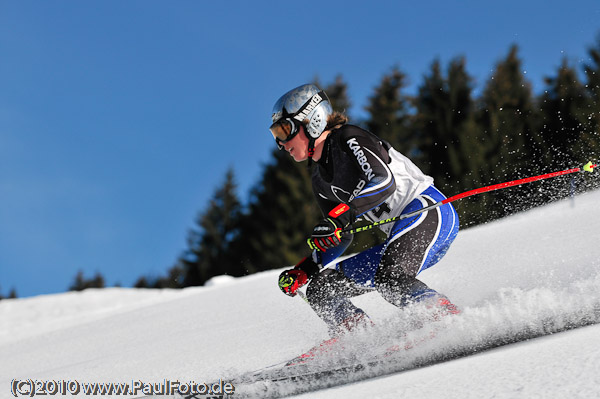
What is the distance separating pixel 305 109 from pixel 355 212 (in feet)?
2.08

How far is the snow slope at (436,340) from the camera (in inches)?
81.6

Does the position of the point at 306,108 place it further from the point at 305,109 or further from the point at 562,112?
the point at 562,112

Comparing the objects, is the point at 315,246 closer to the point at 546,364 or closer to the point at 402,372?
the point at 402,372

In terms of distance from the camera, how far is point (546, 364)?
200 centimetres

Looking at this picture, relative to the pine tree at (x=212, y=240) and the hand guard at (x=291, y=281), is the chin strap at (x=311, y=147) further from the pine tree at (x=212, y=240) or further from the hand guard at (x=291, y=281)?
the pine tree at (x=212, y=240)

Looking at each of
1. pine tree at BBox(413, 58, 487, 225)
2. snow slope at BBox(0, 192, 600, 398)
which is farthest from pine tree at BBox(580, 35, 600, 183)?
snow slope at BBox(0, 192, 600, 398)

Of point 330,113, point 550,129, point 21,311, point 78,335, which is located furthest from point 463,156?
point 330,113

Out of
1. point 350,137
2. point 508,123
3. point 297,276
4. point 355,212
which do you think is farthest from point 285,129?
point 508,123

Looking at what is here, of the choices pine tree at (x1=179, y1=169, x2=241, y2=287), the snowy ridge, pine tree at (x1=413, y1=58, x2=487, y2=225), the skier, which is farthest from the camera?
pine tree at (x1=179, y1=169, x2=241, y2=287)

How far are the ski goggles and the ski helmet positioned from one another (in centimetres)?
2

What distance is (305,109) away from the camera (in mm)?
3309

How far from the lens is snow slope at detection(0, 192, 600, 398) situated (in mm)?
2072

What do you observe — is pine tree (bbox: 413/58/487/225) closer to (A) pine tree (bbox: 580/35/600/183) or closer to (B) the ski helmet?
(A) pine tree (bbox: 580/35/600/183)

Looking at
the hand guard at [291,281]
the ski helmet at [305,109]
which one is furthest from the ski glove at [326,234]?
the ski helmet at [305,109]
